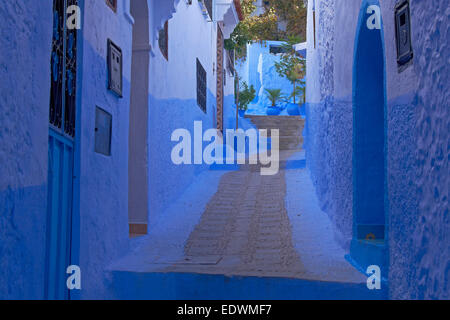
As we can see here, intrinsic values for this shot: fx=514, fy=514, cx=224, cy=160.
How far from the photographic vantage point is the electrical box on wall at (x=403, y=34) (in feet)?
10.6

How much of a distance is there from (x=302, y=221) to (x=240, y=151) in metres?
8.89

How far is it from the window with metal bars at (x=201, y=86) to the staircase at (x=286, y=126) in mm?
3744

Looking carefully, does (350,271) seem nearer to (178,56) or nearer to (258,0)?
(178,56)

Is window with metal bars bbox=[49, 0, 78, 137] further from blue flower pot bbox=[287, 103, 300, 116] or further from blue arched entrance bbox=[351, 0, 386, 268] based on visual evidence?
blue flower pot bbox=[287, 103, 300, 116]

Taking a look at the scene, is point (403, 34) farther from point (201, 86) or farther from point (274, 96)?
point (274, 96)

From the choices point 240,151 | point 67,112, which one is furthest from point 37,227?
point 240,151

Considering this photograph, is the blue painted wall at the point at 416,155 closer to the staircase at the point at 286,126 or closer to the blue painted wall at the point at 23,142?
the blue painted wall at the point at 23,142

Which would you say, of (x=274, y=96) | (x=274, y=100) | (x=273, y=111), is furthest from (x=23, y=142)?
(x=274, y=100)

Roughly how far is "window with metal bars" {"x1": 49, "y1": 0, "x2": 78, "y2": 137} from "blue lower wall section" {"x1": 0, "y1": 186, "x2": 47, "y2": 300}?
757 millimetres

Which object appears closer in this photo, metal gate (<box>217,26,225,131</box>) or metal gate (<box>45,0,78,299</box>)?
metal gate (<box>45,0,78,299</box>)

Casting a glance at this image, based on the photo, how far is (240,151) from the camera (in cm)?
1592

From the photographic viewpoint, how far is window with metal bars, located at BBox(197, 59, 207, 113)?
11109mm

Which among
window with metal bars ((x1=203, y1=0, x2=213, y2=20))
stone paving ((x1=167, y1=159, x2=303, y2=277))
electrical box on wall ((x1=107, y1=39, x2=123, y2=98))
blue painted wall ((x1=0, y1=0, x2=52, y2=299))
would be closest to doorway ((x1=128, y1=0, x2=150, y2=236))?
stone paving ((x1=167, y1=159, x2=303, y2=277))

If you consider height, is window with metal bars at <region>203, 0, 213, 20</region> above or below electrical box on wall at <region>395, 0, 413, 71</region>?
above
